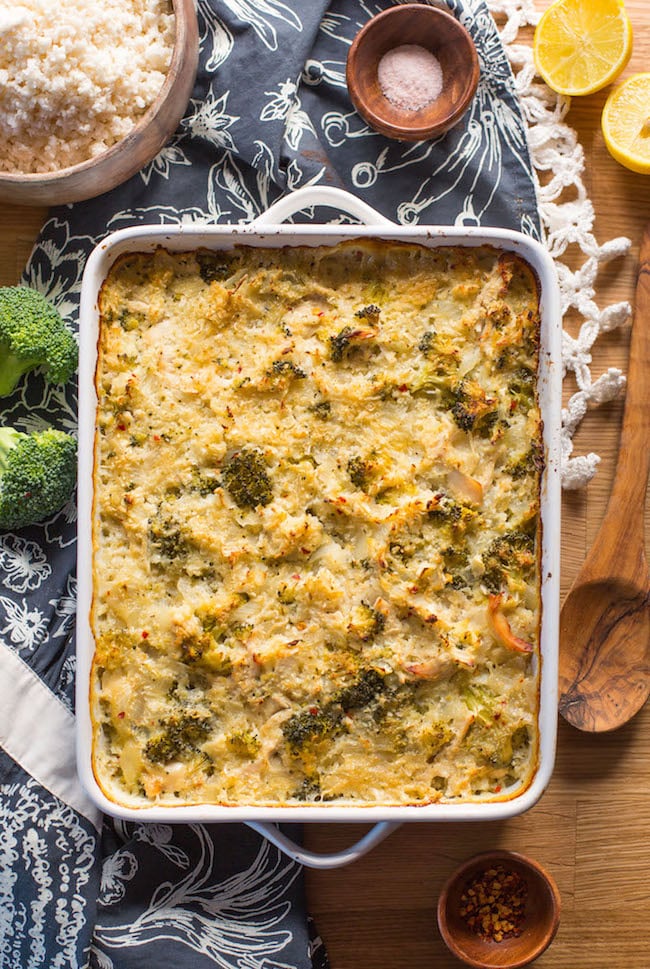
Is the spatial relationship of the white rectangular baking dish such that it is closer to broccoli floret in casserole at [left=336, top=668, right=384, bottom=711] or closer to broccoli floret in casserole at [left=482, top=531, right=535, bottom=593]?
broccoli floret in casserole at [left=482, top=531, right=535, bottom=593]

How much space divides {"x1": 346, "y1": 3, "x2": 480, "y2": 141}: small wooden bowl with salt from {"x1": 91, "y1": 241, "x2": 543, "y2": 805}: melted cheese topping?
21.5 inches

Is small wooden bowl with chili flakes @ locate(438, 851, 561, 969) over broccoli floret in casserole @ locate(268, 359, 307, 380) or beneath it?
beneath

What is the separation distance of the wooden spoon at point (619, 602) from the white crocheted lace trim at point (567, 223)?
9 cm

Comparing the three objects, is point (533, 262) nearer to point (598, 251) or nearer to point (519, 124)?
point (598, 251)

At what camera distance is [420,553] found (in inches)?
105

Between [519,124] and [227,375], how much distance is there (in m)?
1.30

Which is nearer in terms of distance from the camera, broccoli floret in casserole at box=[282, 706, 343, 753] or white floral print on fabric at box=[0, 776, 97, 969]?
broccoli floret in casserole at box=[282, 706, 343, 753]

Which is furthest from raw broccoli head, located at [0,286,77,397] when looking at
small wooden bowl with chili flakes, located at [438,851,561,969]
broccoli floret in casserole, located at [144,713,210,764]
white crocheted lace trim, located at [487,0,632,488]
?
small wooden bowl with chili flakes, located at [438,851,561,969]

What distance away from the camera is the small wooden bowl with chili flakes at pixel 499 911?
2.87 metres

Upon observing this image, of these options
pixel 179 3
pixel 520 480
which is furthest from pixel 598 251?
pixel 179 3

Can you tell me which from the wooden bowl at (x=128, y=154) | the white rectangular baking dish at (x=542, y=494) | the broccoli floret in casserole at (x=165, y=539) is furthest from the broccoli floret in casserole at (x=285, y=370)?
the wooden bowl at (x=128, y=154)

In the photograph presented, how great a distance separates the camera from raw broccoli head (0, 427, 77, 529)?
2809mm

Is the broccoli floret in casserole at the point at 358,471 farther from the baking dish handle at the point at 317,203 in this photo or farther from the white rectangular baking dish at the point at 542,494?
the baking dish handle at the point at 317,203

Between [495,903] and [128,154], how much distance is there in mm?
2509
